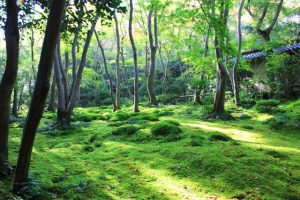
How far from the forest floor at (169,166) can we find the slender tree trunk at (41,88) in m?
0.68

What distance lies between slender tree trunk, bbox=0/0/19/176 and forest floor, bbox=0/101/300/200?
69 centimetres

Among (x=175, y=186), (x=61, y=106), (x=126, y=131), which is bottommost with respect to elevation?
(x=175, y=186)

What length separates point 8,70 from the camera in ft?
15.7

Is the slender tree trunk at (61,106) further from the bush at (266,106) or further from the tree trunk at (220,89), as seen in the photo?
the bush at (266,106)

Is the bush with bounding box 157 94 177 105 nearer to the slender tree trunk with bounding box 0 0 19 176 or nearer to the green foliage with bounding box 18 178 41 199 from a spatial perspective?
the slender tree trunk with bounding box 0 0 19 176

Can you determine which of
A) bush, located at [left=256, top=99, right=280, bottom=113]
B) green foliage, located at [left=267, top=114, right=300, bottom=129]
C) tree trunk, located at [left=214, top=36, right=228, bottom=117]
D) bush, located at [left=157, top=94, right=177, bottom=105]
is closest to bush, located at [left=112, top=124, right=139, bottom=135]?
tree trunk, located at [left=214, top=36, right=228, bottom=117]

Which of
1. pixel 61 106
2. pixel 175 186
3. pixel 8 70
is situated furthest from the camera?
pixel 61 106

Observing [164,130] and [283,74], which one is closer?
[164,130]

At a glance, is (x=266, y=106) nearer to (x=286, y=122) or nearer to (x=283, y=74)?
(x=283, y=74)

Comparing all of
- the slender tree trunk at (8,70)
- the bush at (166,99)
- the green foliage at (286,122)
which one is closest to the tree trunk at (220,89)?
the green foliage at (286,122)

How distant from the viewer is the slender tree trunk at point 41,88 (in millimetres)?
3244

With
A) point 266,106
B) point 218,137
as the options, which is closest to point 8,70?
point 218,137

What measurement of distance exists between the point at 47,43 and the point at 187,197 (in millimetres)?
3286

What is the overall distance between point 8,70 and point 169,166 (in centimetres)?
374
